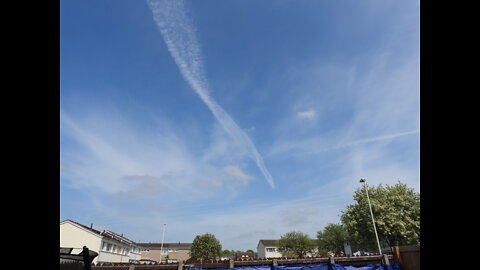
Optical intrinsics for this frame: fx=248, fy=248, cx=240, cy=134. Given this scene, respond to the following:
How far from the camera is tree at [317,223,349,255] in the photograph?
48188mm

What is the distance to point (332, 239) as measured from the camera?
4844 centimetres

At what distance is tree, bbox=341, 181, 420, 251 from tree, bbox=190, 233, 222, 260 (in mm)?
22604

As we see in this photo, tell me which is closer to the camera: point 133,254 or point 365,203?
point 365,203

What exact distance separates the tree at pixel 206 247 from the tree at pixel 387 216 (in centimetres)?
2260

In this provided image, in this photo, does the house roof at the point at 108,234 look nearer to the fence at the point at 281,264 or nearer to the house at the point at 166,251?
the fence at the point at 281,264

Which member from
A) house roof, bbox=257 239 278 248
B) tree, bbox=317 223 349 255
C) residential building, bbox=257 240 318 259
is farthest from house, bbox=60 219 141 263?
house roof, bbox=257 239 278 248

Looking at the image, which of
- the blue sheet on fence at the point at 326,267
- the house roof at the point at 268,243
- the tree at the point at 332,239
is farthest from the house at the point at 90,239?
the house roof at the point at 268,243

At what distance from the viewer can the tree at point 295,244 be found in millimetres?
47750

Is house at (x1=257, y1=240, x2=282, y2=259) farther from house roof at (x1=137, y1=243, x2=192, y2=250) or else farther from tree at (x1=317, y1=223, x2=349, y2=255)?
house roof at (x1=137, y1=243, x2=192, y2=250)
